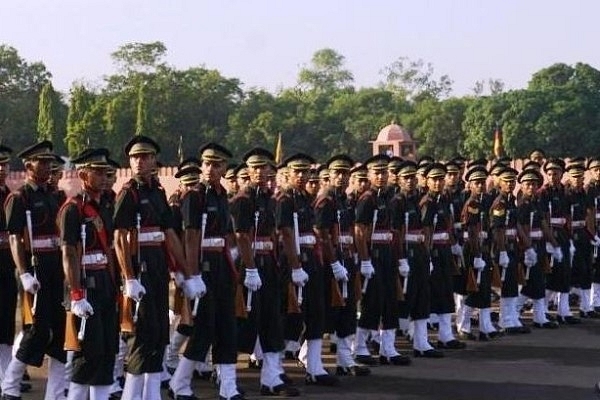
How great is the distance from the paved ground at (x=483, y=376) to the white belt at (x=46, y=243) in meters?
1.56

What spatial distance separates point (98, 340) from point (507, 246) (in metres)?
7.46

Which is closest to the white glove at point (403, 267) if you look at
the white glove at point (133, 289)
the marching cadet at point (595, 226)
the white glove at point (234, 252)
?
the white glove at point (234, 252)

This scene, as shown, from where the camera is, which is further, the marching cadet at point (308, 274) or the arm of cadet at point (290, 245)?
the marching cadet at point (308, 274)

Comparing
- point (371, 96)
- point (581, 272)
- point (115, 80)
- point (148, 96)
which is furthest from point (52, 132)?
point (581, 272)

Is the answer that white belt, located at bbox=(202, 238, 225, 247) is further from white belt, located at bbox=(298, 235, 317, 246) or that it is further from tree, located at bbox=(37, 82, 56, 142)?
tree, located at bbox=(37, 82, 56, 142)

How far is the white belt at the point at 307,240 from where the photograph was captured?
32.4ft

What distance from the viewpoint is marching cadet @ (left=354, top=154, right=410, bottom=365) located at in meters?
10.7

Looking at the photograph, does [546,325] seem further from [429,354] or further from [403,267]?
[403,267]

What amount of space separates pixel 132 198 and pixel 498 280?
6.71 m

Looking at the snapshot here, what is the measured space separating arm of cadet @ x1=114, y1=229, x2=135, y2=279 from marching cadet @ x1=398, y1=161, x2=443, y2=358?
14.1 feet

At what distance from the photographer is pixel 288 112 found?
187 ft

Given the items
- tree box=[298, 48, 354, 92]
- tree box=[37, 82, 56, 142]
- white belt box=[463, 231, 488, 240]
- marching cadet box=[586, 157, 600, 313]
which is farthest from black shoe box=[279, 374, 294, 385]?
tree box=[298, 48, 354, 92]

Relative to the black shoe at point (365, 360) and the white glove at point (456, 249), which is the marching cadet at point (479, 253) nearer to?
the white glove at point (456, 249)

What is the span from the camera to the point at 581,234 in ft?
49.2
